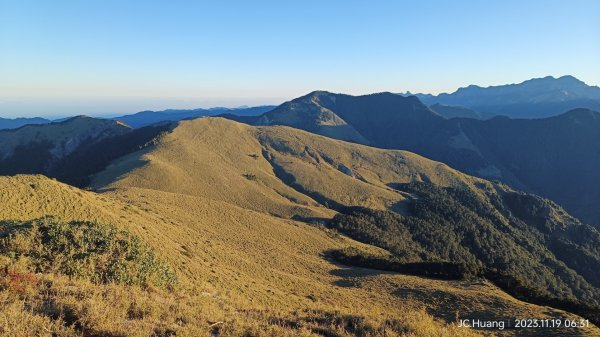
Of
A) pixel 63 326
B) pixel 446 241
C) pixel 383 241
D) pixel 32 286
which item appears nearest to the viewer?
pixel 63 326

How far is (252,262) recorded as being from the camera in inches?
1978

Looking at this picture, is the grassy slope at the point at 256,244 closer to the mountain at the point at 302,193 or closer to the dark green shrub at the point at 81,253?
the mountain at the point at 302,193

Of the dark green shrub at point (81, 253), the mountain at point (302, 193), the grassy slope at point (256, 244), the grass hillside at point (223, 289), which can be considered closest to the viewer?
the grass hillside at point (223, 289)

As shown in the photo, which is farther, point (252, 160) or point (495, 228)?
point (495, 228)

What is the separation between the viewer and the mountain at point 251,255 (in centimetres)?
1359

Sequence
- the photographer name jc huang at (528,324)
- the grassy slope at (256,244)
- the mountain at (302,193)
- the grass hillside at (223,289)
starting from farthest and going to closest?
the mountain at (302,193), the grassy slope at (256,244), the photographer name jc huang at (528,324), the grass hillside at (223,289)

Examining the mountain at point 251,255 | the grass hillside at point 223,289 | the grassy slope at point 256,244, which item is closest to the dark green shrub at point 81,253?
the mountain at point 251,255

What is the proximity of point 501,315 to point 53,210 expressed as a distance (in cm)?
4397

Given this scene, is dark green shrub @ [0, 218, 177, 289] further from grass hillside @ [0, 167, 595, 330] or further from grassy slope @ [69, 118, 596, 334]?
grassy slope @ [69, 118, 596, 334]

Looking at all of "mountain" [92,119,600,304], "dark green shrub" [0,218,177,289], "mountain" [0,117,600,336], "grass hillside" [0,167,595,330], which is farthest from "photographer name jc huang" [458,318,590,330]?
"mountain" [92,119,600,304]

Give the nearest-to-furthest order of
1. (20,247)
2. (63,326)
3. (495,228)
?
(63,326) < (20,247) < (495,228)

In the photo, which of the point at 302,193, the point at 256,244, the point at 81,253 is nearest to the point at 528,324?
the point at 81,253

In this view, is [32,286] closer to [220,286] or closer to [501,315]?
[220,286]

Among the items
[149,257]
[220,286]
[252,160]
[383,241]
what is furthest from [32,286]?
[252,160]
